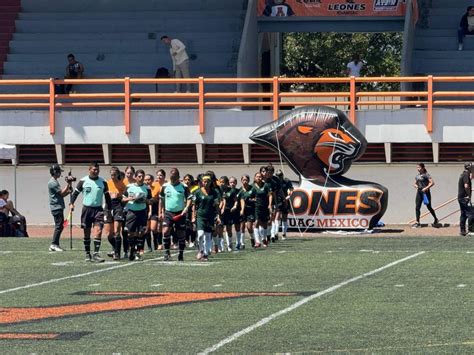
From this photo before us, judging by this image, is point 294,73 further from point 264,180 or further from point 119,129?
point 264,180

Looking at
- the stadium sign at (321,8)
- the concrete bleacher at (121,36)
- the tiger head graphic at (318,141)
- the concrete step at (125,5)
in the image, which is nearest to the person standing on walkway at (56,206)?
the tiger head graphic at (318,141)

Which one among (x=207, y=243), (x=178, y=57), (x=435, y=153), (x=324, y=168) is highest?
(x=178, y=57)

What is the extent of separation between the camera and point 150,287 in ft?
69.7

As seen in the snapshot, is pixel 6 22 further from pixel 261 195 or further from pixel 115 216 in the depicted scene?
pixel 115 216

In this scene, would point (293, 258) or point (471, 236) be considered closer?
point (293, 258)

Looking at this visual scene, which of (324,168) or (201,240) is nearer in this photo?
(201,240)

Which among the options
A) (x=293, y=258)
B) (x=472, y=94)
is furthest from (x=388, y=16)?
(x=293, y=258)

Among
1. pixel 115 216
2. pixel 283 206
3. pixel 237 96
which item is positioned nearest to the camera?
pixel 115 216

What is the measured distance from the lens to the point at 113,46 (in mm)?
46594

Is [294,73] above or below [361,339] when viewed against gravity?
above

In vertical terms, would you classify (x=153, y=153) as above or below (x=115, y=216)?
above

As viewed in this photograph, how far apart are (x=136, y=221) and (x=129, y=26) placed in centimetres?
2142

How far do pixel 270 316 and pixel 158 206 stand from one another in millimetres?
12816

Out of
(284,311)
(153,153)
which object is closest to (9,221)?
(153,153)
